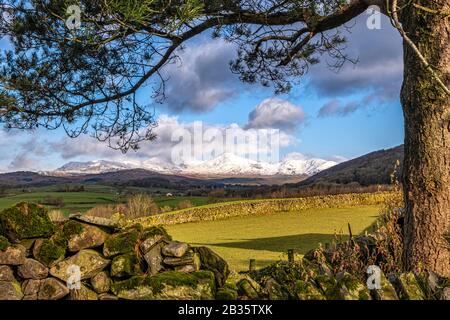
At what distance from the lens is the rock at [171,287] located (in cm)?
447

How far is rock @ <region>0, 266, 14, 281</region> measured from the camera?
15.9 feet

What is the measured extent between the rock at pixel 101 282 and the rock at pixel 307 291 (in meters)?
2.05

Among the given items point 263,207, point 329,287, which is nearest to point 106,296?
point 329,287

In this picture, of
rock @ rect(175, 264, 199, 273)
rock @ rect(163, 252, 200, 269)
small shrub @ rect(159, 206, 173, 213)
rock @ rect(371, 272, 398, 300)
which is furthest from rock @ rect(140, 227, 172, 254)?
small shrub @ rect(159, 206, 173, 213)

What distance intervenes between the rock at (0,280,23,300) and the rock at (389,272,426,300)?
377 cm

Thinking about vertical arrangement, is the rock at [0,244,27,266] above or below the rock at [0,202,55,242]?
below

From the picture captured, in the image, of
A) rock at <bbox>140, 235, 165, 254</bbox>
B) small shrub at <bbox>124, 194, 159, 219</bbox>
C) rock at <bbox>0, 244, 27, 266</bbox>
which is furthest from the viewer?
small shrub at <bbox>124, 194, 159, 219</bbox>

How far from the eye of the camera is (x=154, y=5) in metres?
5.68

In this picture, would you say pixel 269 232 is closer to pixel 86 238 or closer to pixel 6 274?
pixel 86 238

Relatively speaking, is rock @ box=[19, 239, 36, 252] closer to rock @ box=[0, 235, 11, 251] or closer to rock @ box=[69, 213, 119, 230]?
rock @ box=[0, 235, 11, 251]
